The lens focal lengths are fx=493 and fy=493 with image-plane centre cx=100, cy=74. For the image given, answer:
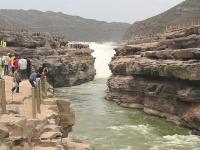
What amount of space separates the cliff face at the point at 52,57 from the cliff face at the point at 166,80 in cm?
1416

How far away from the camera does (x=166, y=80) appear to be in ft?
124

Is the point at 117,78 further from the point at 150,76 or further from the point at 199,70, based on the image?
the point at 199,70

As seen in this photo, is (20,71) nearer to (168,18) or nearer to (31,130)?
(31,130)

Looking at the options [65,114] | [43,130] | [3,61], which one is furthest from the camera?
[3,61]

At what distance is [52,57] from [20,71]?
33.8 meters

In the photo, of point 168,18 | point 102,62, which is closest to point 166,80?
point 102,62

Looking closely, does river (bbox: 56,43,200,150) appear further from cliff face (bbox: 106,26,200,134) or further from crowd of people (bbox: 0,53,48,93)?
crowd of people (bbox: 0,53,48,93)

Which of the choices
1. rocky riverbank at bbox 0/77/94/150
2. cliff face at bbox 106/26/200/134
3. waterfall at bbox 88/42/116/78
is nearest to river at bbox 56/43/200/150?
cliff face at bbox 106/26/200/134

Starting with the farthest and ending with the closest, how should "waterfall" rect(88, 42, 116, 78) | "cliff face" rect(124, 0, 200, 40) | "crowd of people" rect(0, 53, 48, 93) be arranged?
"cliff face" rect(124, 0, 200, 40), "waterfall" rect(88, 42, 116, 78), "crowd of people" rect(0, 53, 48, 93)

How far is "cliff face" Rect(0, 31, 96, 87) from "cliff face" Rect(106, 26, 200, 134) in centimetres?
1416

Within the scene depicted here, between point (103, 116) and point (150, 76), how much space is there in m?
5.72

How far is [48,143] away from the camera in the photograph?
1471cm

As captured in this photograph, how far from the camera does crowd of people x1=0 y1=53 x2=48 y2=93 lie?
22.5 m

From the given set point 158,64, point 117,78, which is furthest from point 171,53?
point 117,78
